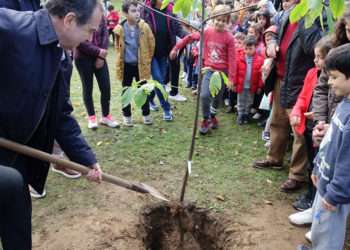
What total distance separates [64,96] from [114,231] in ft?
4.30

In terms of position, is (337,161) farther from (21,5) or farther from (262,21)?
(262,21)

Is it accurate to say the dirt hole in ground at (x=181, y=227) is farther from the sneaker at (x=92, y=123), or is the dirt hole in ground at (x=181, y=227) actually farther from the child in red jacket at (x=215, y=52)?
the sneaker at (x=92, y=123)

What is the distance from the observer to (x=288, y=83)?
12.6 ft

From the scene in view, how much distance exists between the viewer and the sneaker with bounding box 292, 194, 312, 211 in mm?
3637

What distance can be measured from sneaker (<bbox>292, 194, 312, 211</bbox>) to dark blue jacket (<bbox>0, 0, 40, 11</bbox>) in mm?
2691

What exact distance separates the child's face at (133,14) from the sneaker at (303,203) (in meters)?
2.96

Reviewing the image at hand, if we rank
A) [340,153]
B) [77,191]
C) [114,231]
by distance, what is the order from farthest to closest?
[77,191], [114,231], [340,153]

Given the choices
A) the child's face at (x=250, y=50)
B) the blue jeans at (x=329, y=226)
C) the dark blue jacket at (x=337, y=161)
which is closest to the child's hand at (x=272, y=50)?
the child's face at (x=250, y=50)

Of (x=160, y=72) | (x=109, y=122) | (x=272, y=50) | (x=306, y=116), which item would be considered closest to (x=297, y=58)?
(x=272, y=50)

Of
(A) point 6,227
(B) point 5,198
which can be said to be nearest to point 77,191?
(A) point 6,227

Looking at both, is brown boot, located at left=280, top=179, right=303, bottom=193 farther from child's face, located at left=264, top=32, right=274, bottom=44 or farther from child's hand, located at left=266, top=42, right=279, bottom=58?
child's face, located at left=264, top=32, right=274, bottom=44

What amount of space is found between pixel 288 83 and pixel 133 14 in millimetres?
2243

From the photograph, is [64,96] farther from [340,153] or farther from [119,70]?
[119,70]

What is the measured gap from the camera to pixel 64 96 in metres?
2.43
